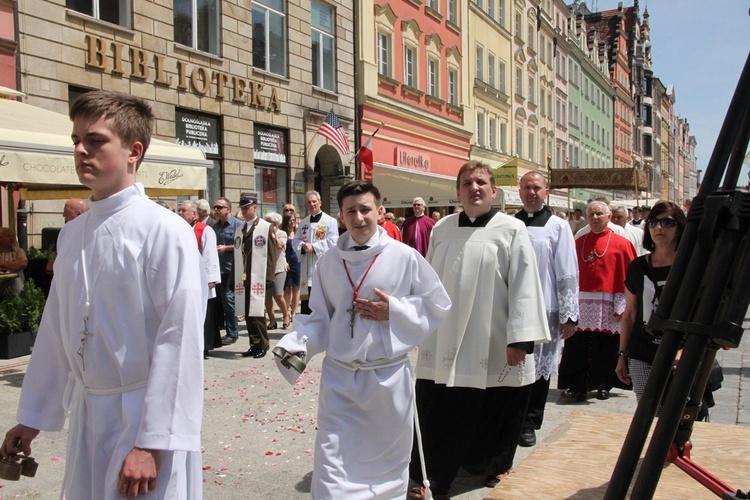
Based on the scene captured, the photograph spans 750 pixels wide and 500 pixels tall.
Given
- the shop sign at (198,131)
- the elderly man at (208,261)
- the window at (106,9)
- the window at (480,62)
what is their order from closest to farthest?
the elderly man at (208,261), the window at (106,9), the shop sign at (198,131), the window at (480,62)

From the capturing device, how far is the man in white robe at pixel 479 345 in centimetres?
436

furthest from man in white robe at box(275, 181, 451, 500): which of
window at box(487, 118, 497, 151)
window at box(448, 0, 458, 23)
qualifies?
window at box(487, 118, 497, 151)

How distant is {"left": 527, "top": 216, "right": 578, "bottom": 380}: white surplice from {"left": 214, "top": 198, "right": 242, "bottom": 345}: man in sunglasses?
5.18 metres

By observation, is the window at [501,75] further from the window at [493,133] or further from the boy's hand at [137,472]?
the boy's hand at [137,472]

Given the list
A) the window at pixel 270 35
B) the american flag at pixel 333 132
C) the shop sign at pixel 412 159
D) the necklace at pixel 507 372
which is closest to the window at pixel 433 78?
the shop sign at pixel 412 159

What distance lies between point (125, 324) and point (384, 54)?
2248cm

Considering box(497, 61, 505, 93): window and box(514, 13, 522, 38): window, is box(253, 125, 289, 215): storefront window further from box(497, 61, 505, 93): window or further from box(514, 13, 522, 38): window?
box(514, 13, 522, 38): window

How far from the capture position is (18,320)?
8.09 metres

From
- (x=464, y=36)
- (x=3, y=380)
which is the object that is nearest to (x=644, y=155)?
(x=464, y=36)

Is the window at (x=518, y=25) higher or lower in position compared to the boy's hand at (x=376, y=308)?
higher

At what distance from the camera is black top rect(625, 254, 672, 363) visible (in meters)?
4.05

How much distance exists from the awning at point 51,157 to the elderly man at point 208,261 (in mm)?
382

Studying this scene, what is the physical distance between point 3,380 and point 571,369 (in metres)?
5.65

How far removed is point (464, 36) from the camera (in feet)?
98.0
